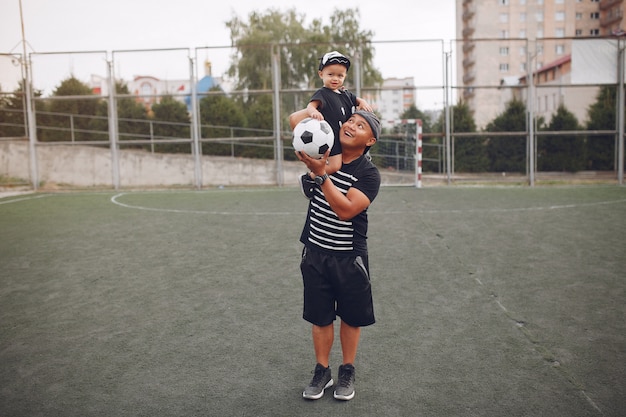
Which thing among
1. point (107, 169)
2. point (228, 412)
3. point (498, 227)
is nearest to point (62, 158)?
point (107, 169)

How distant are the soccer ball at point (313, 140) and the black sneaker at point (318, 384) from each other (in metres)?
1.44

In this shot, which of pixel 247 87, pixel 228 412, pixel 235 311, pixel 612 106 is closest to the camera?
pixel 228 412

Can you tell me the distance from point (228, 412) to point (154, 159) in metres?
20.5

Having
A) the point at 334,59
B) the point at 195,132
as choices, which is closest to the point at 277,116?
the point at 195,132

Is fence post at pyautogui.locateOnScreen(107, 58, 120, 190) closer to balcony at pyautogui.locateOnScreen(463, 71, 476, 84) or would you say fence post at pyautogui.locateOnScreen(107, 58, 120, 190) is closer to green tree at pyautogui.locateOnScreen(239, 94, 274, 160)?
green tree at pyautogui.locateOnScreen(239, 94, 274, 160)

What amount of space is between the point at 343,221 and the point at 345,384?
1.04 metres

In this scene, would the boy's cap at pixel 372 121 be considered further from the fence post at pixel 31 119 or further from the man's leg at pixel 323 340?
the fence post at pixel 31 119

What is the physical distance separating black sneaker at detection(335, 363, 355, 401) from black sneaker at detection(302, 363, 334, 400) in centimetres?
9

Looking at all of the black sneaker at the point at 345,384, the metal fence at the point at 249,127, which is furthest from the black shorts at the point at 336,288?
the metal fence at the point at 249,127

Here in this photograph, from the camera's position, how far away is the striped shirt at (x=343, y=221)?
335cm

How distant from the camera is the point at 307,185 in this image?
131 inches

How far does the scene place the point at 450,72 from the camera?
18766mm

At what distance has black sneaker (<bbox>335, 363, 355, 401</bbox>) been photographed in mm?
3465

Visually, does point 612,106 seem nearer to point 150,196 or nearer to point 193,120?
point 193,120
